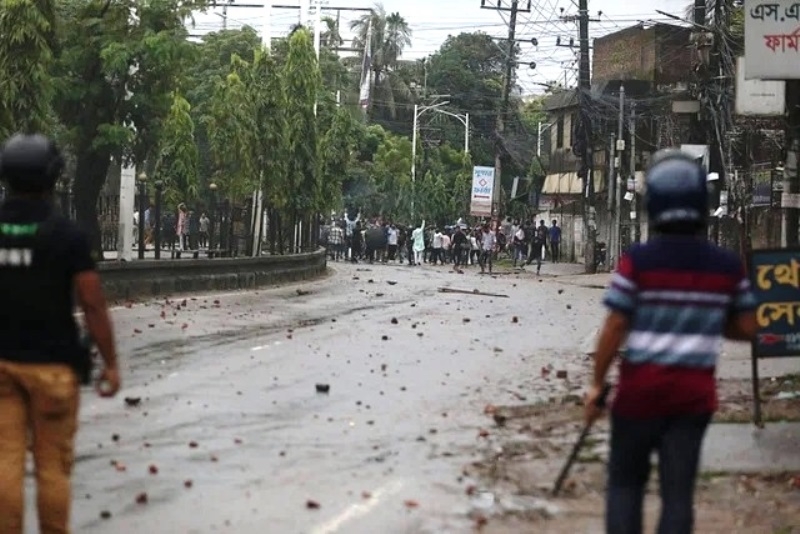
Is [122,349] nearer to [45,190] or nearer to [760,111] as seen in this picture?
[45,190]

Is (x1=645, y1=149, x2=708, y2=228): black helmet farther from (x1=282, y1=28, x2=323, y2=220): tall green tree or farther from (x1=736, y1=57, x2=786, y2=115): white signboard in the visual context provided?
(x1=282, y1=28, x2=323, y2=220): tall green tree

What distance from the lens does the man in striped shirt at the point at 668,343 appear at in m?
6.05

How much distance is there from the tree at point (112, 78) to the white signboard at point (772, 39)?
13.2 metres

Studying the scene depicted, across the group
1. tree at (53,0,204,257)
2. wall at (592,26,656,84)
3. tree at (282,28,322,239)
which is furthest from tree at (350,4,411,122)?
tree at (53,0,204,257)

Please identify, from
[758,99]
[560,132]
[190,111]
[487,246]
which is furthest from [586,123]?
[758,99]

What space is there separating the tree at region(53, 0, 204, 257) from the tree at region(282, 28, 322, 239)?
1557cm

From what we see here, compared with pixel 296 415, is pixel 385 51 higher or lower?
higher

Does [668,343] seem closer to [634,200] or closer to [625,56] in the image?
[634,200]

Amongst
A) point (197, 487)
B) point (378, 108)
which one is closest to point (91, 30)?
point (197, 487)

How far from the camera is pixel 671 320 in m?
6.09

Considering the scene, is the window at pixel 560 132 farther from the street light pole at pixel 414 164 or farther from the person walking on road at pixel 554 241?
the person walking on road at pixel 554 241

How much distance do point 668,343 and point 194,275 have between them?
23647 millimetres

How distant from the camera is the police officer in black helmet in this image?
20.5 ft

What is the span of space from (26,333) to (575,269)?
5317 cm
